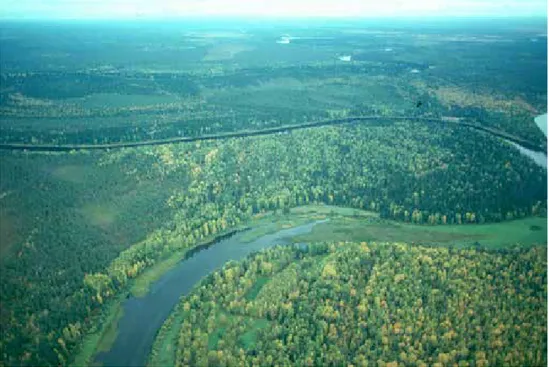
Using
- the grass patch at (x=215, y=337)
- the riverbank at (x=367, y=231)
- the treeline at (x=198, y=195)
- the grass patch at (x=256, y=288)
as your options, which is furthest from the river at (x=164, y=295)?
the grass patch at (x=256, y=288)

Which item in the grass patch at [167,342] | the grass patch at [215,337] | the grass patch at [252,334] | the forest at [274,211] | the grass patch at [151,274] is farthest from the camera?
the grass patch at [151,274]

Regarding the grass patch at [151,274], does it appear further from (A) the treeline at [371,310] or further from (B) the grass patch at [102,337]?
(A) the treeline at [371,310]

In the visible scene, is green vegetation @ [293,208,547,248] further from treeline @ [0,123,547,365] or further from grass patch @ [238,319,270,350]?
grass patch @ [238,319,270,350]

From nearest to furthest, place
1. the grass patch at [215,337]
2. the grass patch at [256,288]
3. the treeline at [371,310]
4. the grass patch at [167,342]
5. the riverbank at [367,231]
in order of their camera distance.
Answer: the treeline at [371,310] → the grass patch at [167,342] → the grass patch at [215,337] → the grass patch at [256,288] → the riverbank at [367,231]

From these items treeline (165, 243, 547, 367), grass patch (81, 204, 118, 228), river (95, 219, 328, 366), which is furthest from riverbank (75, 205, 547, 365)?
grass patch (81, 204, 118, 228)

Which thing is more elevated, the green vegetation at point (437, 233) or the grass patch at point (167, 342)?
the green vegetation at point (437, 233)

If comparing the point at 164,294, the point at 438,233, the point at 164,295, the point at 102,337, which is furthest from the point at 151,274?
the point at 438,233
